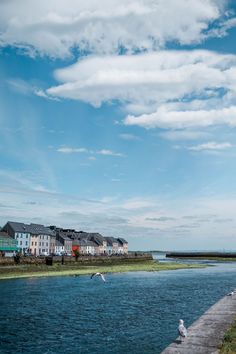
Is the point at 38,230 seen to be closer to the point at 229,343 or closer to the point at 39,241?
the point at 39,241

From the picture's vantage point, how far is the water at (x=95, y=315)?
27.9 metres

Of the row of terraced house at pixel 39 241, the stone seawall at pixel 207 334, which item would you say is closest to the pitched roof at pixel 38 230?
the row of terraced house at pixel 39 241

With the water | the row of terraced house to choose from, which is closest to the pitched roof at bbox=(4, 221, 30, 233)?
the row of terraced house

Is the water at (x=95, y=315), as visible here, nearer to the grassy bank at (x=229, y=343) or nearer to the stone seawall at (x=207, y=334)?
the stone seawall at (x=207, y=334)

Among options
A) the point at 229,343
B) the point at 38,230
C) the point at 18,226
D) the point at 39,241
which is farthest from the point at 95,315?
the point at 38,230

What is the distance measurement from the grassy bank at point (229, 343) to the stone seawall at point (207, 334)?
321 mm

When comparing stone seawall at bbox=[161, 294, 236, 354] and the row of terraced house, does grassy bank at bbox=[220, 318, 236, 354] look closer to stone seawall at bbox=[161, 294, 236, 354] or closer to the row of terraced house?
stone seawall at bbox=[161, 294, 236, 354]

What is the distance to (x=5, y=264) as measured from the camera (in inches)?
3585

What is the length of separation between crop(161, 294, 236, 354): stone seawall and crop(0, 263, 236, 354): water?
2.75 meters

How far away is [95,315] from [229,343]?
19.2m

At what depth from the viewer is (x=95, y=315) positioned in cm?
3878

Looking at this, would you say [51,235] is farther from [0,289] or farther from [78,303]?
[78,303]

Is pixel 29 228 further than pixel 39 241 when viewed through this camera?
No

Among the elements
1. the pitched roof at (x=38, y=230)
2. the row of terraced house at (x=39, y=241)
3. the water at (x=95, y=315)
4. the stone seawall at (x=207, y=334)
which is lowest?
the water at (x=95, y=315)
